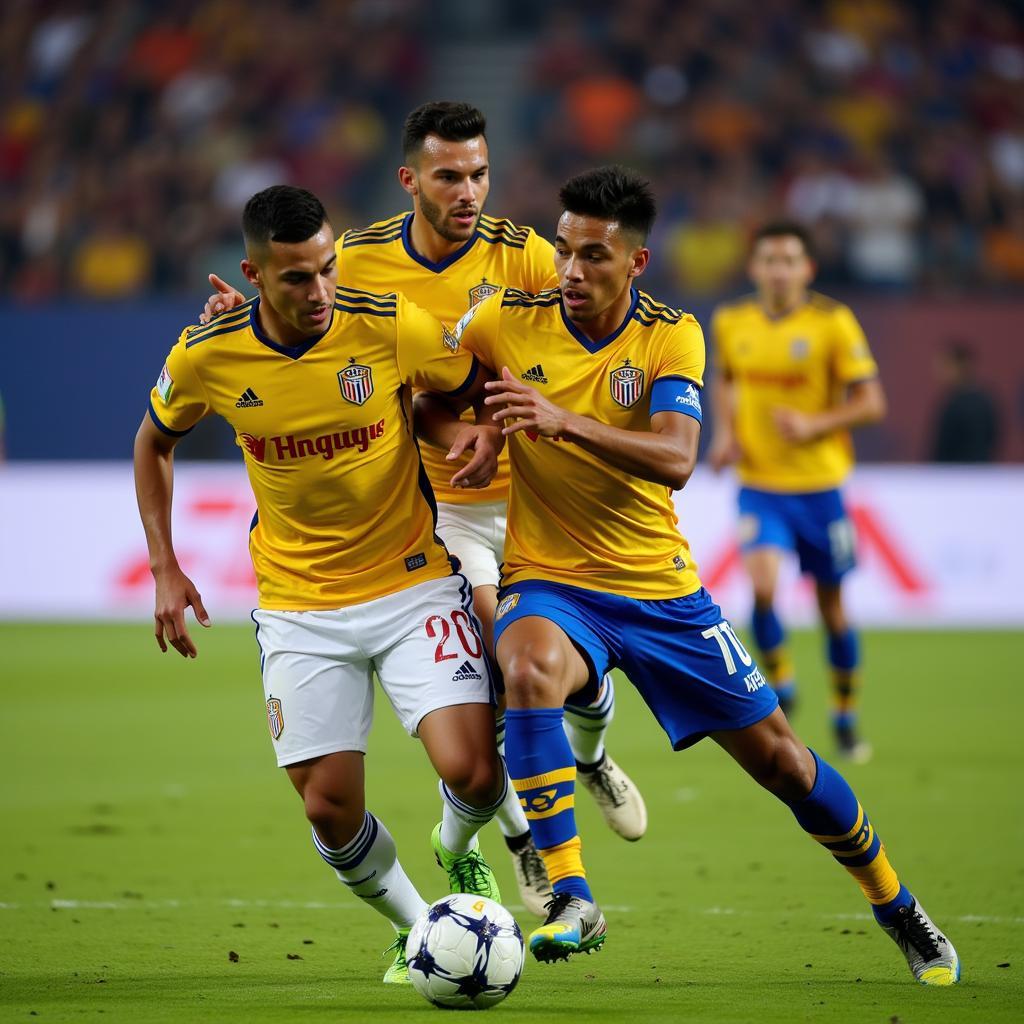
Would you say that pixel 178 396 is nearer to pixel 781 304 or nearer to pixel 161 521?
pixel 161 521

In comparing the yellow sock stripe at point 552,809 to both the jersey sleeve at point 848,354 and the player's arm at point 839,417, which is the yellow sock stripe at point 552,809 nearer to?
the player's arm at point 839,417

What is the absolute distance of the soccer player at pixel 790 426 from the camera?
9477 mm

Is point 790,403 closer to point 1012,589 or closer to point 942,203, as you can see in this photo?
point 1012,589

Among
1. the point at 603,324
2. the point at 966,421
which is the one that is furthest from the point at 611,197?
the point at 966,421

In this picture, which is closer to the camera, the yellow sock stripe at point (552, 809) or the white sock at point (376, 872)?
the yellow sock stripe at point (552, 809)

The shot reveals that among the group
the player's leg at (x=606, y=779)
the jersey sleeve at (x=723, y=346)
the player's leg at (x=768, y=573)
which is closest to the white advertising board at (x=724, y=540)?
the jersey sleeve at (x=723, y=346)

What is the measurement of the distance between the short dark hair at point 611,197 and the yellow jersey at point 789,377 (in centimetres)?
485

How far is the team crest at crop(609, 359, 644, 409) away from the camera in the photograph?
5000 millimetres

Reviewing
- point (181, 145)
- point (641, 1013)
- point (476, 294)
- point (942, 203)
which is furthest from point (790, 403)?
point (181, 145)

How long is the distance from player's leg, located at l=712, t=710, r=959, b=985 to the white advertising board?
8.87 meters

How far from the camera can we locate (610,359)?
5039 mm

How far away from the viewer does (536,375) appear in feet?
16.6

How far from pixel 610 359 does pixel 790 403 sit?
5085 mm

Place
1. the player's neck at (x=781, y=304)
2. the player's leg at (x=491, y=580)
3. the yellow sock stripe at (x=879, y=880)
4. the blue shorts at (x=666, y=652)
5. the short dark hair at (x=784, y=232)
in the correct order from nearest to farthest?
the blue shorts at (x=666, y=652)
the yellow sock stripe at (x=879, y=880)
the player's leg at (x=491, y=580)
the short dark hair at (x=784, y=232)
the player's neck at (x=781, y=304)
